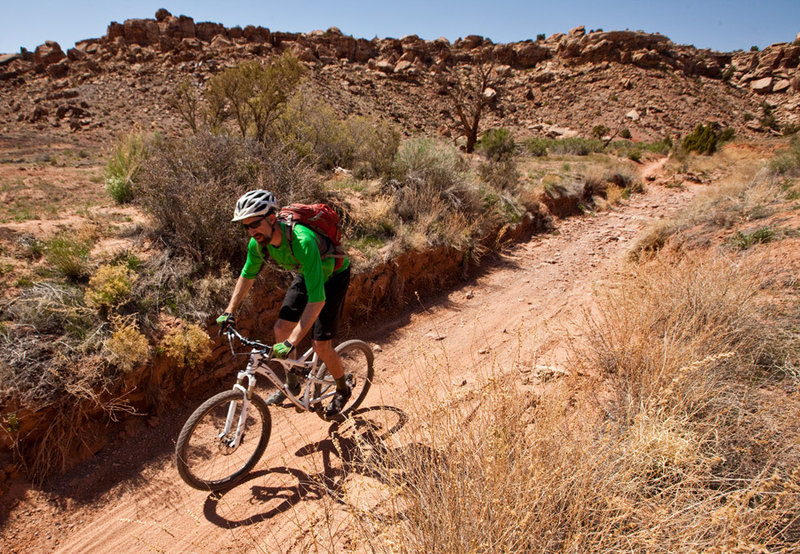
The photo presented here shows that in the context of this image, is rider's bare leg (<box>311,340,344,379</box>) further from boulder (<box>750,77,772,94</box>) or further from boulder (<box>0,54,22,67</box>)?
boulder (<box>750,77,772,94</box>)

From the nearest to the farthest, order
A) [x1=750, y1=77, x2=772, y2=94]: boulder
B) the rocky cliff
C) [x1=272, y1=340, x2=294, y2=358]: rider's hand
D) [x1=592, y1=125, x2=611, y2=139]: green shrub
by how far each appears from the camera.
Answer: [x1=272, y1=340, x2=294, y2=358]: rider's hand, the rocky cliff, [x1=592, y1=125, x2=611, y2=139]: green shrub, [x1=750, y1=77, x2=772, y2=94]: boulder

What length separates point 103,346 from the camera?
3.69 m

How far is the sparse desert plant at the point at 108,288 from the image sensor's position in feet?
13.0

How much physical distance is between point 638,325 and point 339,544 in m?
3.16

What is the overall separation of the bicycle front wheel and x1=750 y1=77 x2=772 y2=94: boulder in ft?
192

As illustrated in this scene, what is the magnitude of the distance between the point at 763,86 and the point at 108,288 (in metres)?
59.2

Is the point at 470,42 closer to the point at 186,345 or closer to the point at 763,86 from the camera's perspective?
the point at 763,86

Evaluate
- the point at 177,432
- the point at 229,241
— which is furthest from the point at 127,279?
the point at 177,432

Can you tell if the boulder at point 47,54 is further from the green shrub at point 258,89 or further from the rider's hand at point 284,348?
the rider's hand at point 284,348

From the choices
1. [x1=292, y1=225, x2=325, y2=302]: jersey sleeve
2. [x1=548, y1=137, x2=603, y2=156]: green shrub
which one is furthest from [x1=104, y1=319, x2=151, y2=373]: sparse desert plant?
[x1=548, y1=137, x2=603, y2=156]: green shrub

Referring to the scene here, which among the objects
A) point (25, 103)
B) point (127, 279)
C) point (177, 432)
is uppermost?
point (25, 103)

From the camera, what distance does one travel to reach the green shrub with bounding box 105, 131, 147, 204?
6.52 meters

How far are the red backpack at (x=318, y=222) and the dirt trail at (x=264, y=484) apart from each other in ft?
3.71

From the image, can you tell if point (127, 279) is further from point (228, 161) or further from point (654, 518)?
point (654, 518)
